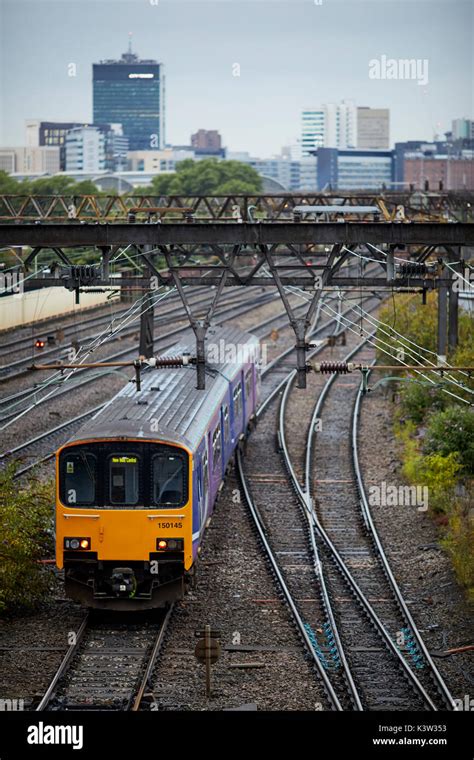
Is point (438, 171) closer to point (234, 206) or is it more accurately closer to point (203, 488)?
point (234, 206)

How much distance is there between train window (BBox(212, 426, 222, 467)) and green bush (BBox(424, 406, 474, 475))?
16.6 feet

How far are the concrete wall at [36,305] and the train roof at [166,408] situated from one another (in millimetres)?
18425

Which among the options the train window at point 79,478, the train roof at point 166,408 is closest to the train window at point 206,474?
the train roof at point 166,408

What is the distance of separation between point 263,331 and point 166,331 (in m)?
4.65

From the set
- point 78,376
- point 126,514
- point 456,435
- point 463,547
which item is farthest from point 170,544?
point 78,376

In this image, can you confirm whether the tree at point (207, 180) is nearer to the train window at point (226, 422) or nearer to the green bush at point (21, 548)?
the train window at point (226, 422)

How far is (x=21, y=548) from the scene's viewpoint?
1543cm

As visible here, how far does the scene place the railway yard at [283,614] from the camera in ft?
42.1

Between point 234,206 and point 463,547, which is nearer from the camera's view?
point 463,547

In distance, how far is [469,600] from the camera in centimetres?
1544

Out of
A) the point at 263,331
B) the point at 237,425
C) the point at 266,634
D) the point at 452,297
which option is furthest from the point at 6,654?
the point at 263,331

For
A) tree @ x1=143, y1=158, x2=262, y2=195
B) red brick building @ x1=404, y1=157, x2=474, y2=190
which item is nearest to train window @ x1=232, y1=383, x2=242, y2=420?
tree @ x1=143, y1=158, x2=262, y2=195

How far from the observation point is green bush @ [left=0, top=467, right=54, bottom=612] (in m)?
15.2

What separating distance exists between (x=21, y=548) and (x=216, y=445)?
4484mm
